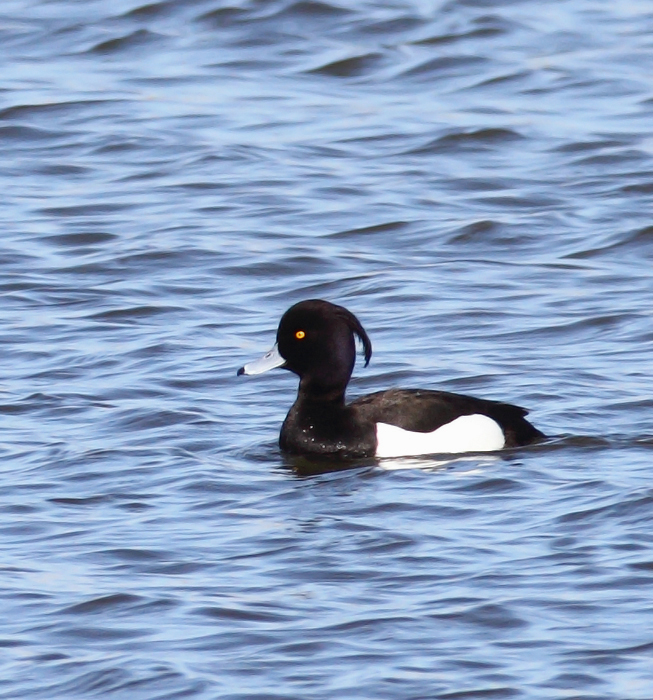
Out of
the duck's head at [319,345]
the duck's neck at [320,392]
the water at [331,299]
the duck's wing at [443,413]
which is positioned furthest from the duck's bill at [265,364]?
the duck's wing at [443,413]

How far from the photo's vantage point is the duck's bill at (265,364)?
28.4ft

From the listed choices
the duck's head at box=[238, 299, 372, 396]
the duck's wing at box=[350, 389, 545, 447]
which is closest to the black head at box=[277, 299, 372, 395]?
the duck's head at box=[238, 299, 372, 396]

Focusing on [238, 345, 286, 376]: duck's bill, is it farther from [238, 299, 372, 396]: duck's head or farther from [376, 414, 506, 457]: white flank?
[376, 414, 506, 457]: white flank

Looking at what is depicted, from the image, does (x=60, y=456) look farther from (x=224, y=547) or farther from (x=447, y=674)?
(x=447, y=674)

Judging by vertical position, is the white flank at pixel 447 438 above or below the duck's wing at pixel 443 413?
below

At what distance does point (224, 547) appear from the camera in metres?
6.72

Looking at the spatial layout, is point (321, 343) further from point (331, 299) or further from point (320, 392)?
point (331, 299)

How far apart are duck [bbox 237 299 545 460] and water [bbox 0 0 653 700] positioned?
144mm

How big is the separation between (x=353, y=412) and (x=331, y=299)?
2.65 metres

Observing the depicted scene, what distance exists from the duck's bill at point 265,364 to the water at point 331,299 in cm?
31

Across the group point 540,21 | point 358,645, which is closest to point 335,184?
point 540,21

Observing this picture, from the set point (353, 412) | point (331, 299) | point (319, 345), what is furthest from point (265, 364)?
point (331, 299)

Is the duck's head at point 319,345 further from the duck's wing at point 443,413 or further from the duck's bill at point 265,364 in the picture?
the duck's wing at point 443,413

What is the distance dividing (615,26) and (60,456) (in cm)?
1115
